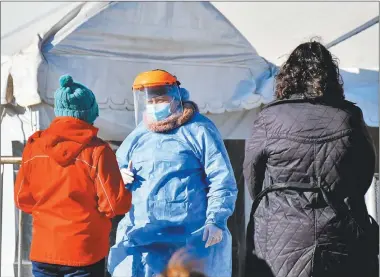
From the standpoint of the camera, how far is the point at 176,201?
3.85m

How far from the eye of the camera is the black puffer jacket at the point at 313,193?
116 inches

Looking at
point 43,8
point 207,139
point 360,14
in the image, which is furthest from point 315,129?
point 360,14

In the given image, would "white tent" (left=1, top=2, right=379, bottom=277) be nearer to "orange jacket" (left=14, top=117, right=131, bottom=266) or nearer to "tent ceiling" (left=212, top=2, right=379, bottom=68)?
"orange jacket" (left=14, top=117, right=131, bottom=266)

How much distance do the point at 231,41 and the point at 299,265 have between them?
2609 mm

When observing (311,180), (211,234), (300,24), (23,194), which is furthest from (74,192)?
(300,24)

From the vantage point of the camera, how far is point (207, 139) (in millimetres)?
3900

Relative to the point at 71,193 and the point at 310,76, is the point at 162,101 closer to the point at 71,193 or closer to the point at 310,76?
the point at 71,193

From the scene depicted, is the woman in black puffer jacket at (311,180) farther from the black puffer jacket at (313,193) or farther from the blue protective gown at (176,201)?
the blue protective gown at (176,201)

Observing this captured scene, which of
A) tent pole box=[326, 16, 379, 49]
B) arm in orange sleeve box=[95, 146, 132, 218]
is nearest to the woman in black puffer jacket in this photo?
arm in orange sleeve box=[95, 146, 132, 218]

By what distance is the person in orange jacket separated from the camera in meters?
3.38

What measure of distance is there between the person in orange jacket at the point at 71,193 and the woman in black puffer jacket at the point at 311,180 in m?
0.68

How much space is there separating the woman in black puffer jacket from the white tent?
2055 millimetres

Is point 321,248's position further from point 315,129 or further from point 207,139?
point 207,139

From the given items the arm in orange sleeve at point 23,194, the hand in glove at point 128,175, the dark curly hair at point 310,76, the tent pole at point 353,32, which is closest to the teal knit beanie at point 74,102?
the arm in orange sleeve at point 23,194
